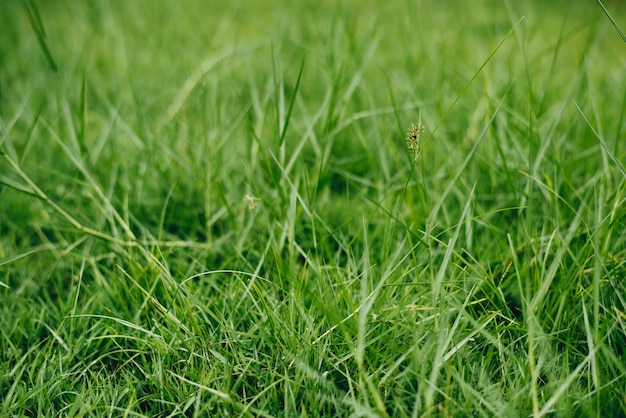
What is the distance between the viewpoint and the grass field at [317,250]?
95 centimetres

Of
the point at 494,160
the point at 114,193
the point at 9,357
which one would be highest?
the point at 494,160

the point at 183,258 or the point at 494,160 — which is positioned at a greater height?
the point at 494,160

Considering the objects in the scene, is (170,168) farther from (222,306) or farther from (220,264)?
(222,306)

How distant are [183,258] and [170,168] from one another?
363 millimetres

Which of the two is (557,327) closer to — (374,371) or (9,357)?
(374,371)

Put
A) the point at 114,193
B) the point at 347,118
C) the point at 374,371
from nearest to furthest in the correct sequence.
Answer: the point at 374,371, the point at 114,193, the point at 347,118

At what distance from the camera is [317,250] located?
130 cm

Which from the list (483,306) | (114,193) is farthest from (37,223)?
(483,306)

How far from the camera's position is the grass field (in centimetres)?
95

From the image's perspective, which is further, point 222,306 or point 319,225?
point 319,225

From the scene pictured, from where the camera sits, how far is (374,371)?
94cm

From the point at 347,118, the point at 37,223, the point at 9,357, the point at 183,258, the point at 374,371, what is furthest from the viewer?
the point at 347,118

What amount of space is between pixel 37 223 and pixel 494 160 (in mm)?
1280

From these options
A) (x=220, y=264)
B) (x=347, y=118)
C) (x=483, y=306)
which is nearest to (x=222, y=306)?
(x=220, y=264)
